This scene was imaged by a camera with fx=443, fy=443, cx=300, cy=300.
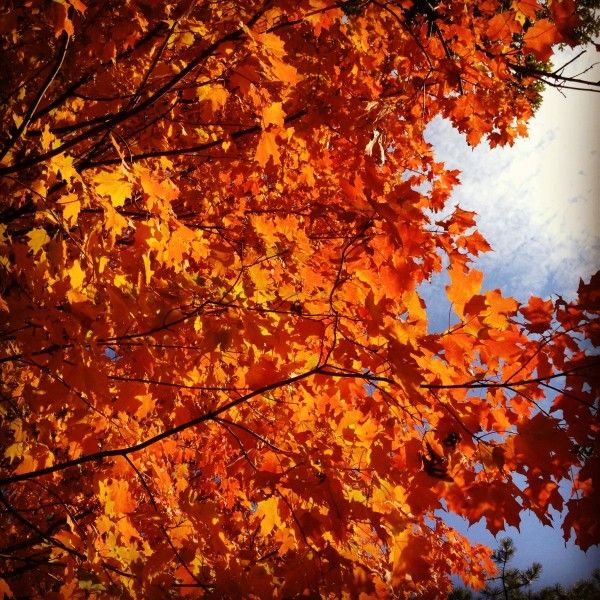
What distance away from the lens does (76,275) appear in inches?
84.1

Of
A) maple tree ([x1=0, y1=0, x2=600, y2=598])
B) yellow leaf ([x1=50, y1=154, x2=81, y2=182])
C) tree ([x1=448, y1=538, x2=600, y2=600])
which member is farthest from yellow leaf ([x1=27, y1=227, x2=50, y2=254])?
tree ([x1=448, y1=538, x2=600, y2=600])

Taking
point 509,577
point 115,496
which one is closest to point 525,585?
point 509,577

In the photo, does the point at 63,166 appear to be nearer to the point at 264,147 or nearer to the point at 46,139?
the point at 46,139

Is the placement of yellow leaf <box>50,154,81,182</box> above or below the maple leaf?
above

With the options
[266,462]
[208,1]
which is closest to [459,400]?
[266,462]

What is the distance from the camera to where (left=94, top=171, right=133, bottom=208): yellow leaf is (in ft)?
7.23

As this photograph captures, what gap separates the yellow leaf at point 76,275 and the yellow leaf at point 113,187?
357 mm

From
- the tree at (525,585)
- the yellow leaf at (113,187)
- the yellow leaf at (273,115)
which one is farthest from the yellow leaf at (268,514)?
the tree at (525,585)

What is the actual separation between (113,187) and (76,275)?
473 millimetres

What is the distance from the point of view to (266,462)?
2.37 meters

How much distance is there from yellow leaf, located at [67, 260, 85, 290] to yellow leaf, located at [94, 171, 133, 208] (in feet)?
1.17

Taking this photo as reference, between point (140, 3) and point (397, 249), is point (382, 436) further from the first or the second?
point (140, 3)

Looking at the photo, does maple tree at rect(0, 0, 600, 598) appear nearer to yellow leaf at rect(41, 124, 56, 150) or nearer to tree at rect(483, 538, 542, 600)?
yellow leaf at rect(41, 124, 56, 150)

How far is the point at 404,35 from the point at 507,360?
295 cm
